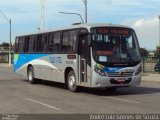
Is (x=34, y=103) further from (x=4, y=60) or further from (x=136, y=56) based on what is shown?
(x=4, y=60)

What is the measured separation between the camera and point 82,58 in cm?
1888

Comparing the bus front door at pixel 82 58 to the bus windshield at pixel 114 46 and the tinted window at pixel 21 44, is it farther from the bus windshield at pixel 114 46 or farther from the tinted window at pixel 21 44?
the tinted window at pixel 21 44

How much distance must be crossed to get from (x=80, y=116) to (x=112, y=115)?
0.91 metres

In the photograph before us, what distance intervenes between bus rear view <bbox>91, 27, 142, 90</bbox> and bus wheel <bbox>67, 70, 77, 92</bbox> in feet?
5.81

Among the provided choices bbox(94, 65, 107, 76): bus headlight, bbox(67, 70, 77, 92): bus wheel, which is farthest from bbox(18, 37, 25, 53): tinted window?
bbox(94, 65, 107, 76): bus headlight

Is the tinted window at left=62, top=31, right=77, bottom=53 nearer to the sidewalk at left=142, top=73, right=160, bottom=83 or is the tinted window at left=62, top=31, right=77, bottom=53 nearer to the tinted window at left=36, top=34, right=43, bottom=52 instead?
the tinted window at left=36, top=34, right=43, bottom=52

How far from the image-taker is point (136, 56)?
18797 mm

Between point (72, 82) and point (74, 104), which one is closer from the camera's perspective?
point (74, 104)

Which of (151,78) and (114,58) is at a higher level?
(114,58)

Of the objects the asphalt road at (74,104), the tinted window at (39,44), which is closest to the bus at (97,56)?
the asphalt road at (74,104)

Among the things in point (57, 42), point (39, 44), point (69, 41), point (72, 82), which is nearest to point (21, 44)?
point (39, 44)

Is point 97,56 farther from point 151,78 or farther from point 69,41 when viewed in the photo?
point 151,78

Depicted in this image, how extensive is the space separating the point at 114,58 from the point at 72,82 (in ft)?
8.63

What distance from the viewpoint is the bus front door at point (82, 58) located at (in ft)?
61.1
